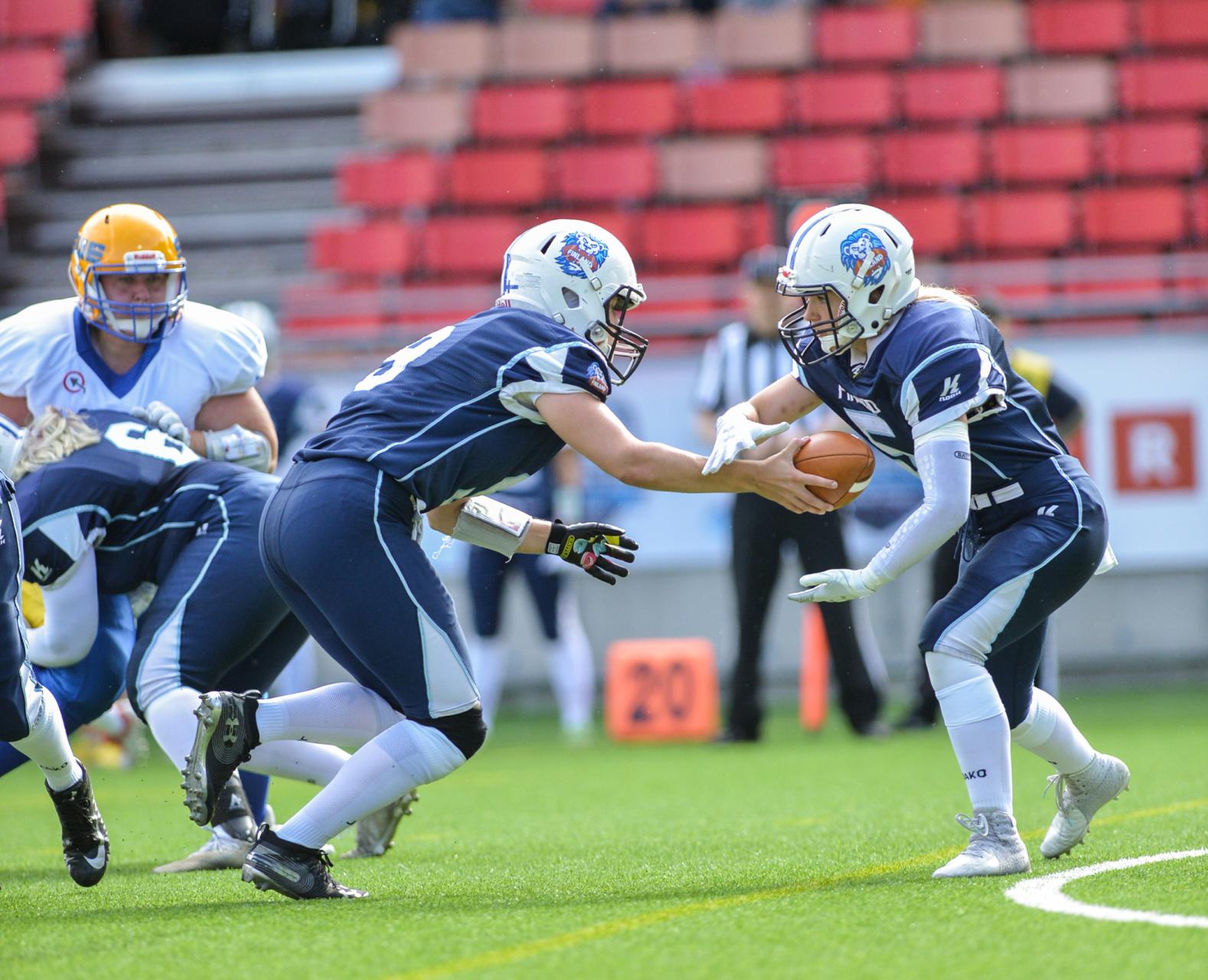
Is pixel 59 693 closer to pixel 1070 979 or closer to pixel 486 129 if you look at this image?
pixel 1070 979

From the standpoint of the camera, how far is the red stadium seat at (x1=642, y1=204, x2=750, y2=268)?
10672 mm

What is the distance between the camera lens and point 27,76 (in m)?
13.0

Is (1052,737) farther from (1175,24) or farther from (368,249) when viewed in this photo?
(1175,24)

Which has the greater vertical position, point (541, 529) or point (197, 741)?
point (541, 529)

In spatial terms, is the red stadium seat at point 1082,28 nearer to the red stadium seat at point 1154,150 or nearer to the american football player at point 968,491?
the red stadium seat at point 1154,150

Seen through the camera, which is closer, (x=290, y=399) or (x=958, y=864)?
(x=958, y=864)

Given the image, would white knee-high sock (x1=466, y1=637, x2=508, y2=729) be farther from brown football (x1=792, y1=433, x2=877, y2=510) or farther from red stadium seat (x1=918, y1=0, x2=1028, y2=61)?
red stadium seat (x1=918, y1=0, x2=1028, y2=61)

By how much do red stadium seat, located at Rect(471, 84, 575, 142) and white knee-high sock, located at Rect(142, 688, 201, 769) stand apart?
26.9 ft

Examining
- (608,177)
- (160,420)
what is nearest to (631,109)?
(608,177)

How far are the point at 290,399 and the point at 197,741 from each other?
12.9 ft

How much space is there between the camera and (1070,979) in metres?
2.53

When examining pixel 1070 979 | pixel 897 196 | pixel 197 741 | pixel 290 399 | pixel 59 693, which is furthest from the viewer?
pixel 897 196

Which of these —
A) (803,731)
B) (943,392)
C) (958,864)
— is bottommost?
(803,731)

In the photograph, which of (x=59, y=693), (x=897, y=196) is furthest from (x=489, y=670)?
(x=897, y=196)
